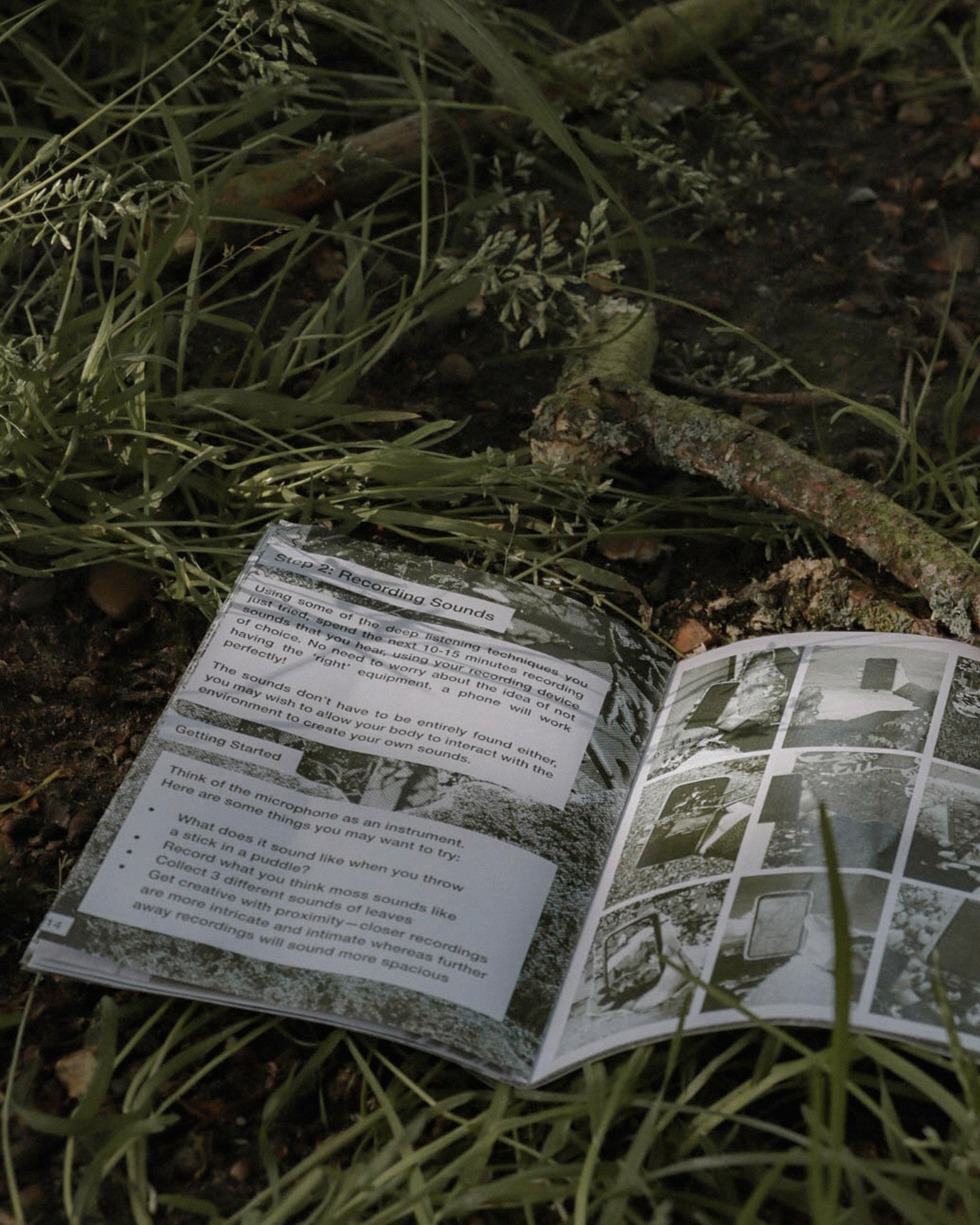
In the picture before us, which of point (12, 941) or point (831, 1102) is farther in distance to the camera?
point (12, 941)

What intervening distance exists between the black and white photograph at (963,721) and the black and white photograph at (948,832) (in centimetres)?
1

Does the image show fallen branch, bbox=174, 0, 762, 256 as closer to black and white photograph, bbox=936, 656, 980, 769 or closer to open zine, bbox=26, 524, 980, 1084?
open zine, bbox=26, 524, 980, 1084

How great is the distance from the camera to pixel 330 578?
124 centimetres

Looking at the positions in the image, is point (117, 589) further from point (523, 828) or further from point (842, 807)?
point (842, 807)

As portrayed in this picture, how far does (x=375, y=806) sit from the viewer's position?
3.46 feet

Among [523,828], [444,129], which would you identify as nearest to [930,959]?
[523,828]

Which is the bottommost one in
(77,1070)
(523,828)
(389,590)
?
(77,1070)

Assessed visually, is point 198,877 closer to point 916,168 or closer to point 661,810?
point 661,810

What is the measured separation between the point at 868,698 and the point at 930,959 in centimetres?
27

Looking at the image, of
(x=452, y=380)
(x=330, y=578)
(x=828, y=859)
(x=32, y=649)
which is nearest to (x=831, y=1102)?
(x=828, y=859)

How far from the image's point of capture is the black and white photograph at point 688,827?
100 centimetres

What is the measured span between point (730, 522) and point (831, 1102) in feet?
2.48

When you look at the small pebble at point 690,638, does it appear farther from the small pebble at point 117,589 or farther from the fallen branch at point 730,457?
the small pebble at point 117,589

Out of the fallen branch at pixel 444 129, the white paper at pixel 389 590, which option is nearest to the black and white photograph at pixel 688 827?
the white paper at pixel 389 590
